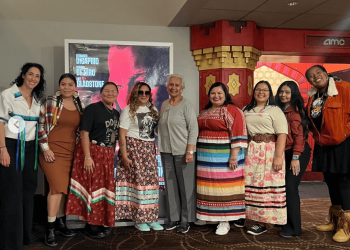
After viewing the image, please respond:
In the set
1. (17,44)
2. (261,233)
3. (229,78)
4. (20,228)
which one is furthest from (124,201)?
(17,44)

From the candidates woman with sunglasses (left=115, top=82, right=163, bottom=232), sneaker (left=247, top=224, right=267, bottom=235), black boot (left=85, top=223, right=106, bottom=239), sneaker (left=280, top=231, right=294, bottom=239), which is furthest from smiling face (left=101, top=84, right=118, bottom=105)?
sneaker (left=280, top=231, right=294, bottom=239)

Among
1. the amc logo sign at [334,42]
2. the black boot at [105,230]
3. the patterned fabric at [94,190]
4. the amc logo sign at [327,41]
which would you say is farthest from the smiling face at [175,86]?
the amc logo sign at [334,42]

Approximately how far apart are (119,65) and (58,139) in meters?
1.46

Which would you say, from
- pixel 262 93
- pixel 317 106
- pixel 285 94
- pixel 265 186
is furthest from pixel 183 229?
pixel 317 106

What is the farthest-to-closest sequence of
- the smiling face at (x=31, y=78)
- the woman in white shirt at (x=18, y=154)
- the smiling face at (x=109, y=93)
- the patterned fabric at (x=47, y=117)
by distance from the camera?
1. the smiling face at (x=109, y=93)
2. the patterned fabric at (x=47, y=117)
3. the smiling face at (x=31, y=78)
4. the woman in white shirt at (x=18, y=154)

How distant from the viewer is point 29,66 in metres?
2.62

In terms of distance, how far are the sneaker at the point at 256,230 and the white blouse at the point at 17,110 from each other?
2.17 meters

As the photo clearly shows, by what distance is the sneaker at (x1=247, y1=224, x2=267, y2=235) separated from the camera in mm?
3059

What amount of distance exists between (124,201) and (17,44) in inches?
97.6

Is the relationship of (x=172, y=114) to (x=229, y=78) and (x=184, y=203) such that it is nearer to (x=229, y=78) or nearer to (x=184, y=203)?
(x=184, y=203)

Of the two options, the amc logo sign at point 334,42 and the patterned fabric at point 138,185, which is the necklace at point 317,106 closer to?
the patterned fabric at point 138,185

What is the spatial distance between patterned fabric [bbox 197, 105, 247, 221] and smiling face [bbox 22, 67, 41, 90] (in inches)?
61.1

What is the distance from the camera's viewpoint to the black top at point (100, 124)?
2822mm

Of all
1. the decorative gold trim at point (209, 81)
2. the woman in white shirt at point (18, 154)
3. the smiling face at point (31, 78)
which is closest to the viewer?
the woman in white shirt at point (18, 154)
